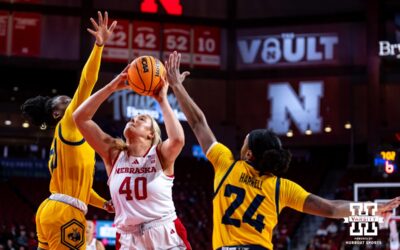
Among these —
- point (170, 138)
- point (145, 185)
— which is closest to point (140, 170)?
point (145, 185)

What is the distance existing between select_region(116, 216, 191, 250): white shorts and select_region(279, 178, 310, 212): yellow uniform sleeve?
3.24ft

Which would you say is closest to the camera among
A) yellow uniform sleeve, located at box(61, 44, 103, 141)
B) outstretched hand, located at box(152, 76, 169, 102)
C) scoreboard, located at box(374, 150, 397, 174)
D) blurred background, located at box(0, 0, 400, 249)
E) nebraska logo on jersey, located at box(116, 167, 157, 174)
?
nebraska logo on jersey, located at box(116, 167, 157, 174)

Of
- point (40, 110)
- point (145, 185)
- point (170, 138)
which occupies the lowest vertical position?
point (145, 185)

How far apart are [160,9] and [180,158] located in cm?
680

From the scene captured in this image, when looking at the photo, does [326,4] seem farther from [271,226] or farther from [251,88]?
[271,226]

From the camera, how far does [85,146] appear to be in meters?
6.47

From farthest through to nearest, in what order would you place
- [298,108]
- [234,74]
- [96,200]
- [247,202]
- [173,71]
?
[234,74]
[298,108]
[96,200]
[173,71]
[247,202]

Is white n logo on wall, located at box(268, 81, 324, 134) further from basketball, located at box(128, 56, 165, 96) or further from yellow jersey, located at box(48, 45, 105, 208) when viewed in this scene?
basketball, located at box(128, 56, 165, 96)

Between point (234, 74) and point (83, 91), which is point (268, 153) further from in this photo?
point (234, 74)

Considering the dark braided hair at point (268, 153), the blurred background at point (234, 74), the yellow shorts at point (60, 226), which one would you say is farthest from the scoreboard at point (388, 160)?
the dark braided hair at point (268, 153)

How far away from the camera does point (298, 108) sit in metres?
29.9

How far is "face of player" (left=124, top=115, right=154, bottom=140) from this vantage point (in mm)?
5754

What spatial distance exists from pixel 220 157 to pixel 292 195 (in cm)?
64

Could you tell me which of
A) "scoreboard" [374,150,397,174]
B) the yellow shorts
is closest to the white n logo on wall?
"scoreboard" [374,150,397,174]
